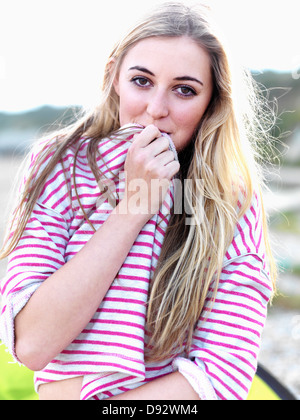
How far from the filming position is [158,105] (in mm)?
1486

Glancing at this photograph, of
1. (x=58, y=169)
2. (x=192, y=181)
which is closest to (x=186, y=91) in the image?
(x=192, y=181)

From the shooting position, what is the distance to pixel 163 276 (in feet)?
4.80

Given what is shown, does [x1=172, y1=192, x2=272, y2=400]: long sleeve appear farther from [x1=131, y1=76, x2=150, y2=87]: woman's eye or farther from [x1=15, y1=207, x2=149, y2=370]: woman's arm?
[x1=131, y1=76, x2=150, y2=87]: woman's eye

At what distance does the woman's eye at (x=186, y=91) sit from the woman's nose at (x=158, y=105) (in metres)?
0.05

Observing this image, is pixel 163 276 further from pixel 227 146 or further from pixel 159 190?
pixel 227 146

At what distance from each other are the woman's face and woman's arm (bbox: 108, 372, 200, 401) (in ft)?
2.31

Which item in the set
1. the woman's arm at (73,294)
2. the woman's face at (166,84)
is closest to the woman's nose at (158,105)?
the woman's face at (166,84)

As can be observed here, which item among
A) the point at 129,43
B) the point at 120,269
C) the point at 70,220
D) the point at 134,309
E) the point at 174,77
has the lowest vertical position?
the point at 134,309

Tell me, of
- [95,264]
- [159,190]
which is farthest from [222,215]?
[95,264]

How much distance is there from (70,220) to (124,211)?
6.7 inches

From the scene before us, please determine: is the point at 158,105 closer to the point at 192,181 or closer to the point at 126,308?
the point at 192,181

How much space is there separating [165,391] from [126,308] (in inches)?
9.5

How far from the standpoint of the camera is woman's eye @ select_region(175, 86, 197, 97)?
1.52 metres

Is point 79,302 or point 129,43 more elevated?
point 129,43
